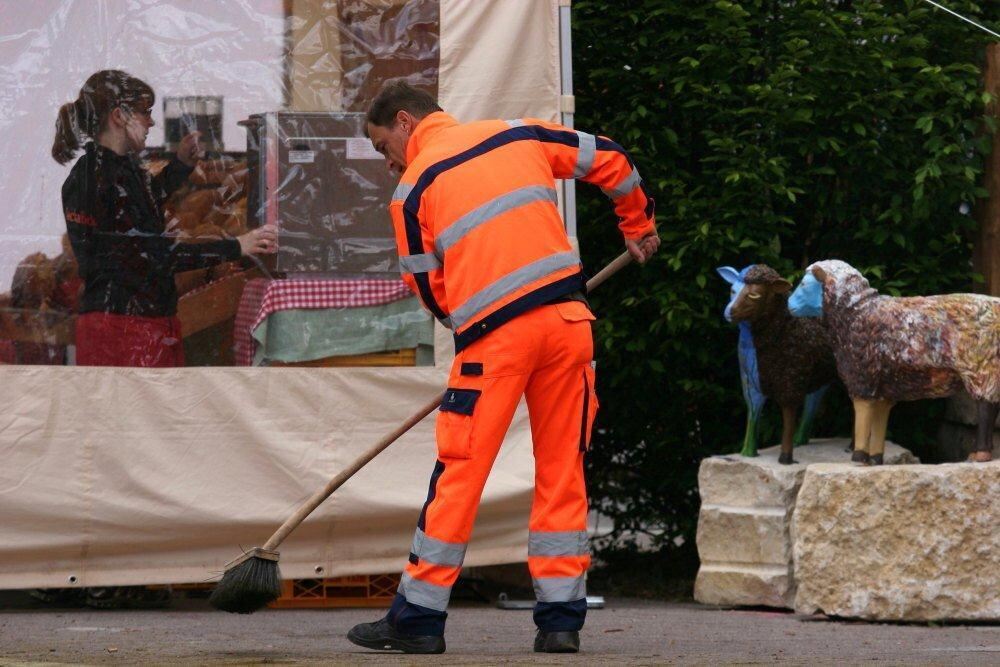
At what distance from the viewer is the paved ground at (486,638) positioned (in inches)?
173

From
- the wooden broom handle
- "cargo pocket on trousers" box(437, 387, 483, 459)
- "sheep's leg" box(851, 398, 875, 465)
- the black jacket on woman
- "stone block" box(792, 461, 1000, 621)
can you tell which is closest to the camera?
"cargo pocket on trousers" box(437, 387, 483, 459)

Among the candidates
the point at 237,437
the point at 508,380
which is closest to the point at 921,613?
the point at 508,380

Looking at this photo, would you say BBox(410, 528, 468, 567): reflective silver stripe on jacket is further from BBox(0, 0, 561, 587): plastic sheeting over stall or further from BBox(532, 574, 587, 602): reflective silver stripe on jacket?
BBox(0, 0, 561, 587): plastic sheeting over stall

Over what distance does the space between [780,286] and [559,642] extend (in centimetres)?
217

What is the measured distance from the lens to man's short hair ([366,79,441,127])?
477 centimetres

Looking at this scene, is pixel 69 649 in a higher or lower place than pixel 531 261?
lower

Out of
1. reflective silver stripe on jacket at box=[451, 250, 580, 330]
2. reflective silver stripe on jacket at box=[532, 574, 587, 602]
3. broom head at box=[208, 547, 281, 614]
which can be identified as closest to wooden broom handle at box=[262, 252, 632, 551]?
broom head at box=[208, 547, 281, 614]

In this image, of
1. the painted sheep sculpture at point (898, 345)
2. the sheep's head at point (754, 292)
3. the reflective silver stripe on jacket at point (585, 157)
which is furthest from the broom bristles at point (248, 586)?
the painted sheep sculpture at point (898, 345)

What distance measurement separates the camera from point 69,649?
4660 millimetres

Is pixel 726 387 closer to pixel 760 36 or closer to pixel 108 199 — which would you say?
pixel 760 36

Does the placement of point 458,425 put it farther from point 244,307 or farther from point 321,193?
point 321,193

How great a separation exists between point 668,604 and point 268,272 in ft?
7.13

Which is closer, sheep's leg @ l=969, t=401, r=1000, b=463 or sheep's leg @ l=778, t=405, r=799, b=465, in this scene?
sheep's leg @ l=969, t=401, r=1000, b=463

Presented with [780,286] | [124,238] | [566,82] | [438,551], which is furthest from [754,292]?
[124,238]
